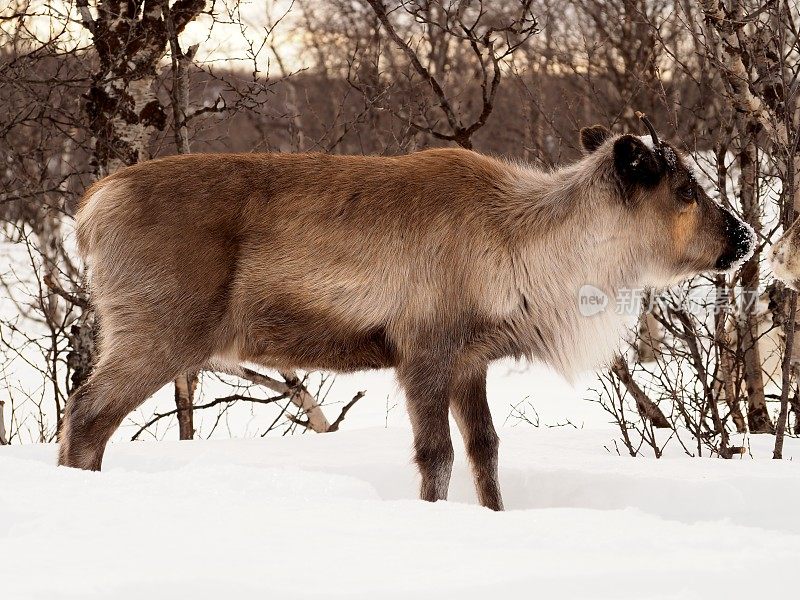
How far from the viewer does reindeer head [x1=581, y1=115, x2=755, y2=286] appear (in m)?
4.80

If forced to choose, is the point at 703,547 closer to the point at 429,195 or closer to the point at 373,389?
the point at 429,195

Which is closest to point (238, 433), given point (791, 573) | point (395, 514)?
point (395, 514)

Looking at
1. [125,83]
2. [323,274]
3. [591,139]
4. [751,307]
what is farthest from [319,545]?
[751,307]

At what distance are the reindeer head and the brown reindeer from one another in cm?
2

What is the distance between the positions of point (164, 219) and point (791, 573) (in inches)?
120

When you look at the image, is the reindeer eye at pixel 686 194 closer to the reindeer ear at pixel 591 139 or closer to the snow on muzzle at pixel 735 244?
the snow on muzzle at pixel 735 244

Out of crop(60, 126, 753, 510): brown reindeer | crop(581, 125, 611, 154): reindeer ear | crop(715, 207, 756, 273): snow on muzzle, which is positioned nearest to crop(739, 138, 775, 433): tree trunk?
crop(581, 125, 611, 154): reindeer ear

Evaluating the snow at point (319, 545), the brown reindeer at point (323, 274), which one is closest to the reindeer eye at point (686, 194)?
the brown reindeer at point (323, 274)

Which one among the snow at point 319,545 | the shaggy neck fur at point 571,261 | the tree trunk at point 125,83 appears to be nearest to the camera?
the snow at point 319,545

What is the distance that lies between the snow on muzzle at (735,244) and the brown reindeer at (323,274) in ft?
1.28

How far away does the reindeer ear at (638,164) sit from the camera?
475 cm

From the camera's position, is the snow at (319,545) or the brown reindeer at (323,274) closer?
the snow at (319,545)

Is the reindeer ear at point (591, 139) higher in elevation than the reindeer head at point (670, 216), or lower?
higher

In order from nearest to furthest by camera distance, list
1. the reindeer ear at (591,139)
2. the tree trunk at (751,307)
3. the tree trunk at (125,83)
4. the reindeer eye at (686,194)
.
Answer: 1. the reindeer eye at (686,194)
2. the reindeer ear at (591,139)
3. the tree trunk at (125,83)
4. the tree trunk at (751,307)
